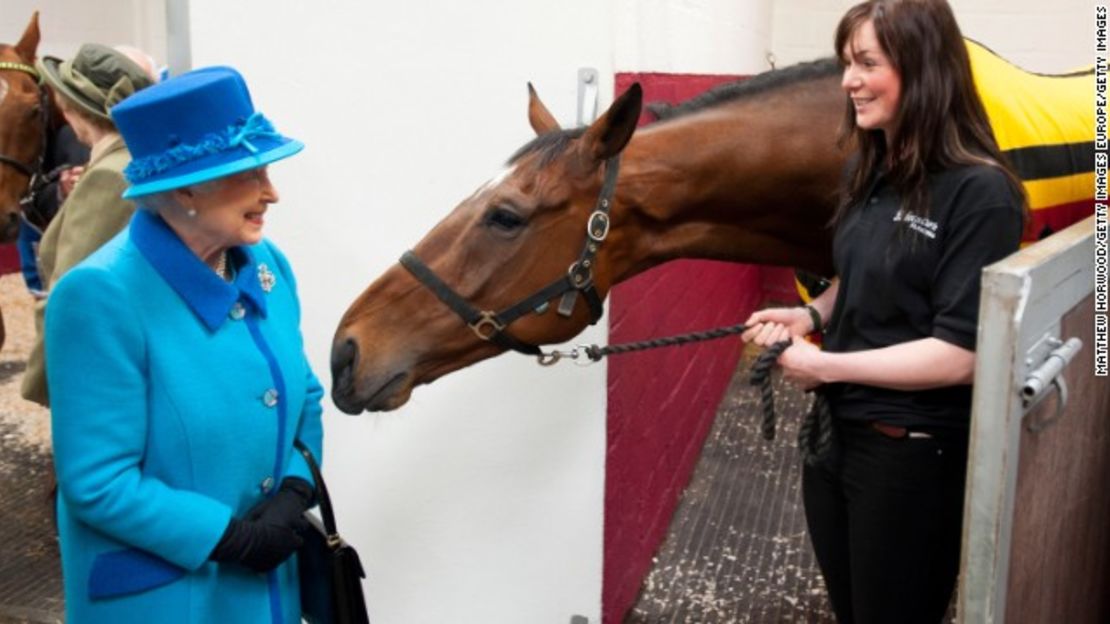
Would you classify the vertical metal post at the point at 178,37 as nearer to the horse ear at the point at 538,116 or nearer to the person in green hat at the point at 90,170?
the person in green hat at the point at 90,170

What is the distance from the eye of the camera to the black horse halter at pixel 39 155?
11.4 ft

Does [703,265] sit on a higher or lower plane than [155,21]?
lower

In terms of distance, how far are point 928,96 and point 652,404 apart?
4.89ft

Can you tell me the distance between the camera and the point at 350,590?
5.29 feet

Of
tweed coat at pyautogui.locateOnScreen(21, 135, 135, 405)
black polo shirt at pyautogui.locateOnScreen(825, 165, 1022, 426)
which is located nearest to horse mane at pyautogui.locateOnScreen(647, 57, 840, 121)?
black polo shirt at pyautogui.locateOnScreen(825, 165, 1022, 426)

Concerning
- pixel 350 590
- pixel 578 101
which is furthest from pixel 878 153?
pixel 350 590

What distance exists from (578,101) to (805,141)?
50 cm

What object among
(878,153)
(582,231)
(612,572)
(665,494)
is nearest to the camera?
(878,153)

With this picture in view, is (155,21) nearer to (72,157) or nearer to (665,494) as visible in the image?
(72,157)

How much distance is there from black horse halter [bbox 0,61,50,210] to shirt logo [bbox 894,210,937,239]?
3.26 m

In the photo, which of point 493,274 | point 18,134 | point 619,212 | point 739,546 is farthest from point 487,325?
point 18,134

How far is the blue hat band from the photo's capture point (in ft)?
4.31

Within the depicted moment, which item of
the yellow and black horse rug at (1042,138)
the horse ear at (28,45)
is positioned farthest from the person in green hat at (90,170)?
the yellow and black horse rug at (1042,138)

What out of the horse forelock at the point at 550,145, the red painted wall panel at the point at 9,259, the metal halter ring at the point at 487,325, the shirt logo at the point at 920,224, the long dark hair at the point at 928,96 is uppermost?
the long dark hair at the point at 928,96
